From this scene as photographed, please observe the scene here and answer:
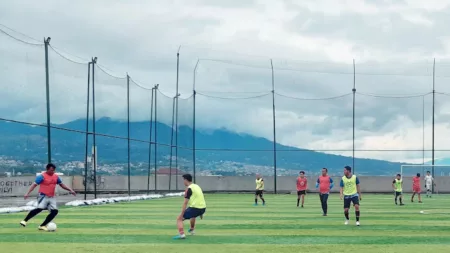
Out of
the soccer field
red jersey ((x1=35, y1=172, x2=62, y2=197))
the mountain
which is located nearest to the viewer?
the soccer field

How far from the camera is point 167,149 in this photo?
191 ft

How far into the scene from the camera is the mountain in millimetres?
45562

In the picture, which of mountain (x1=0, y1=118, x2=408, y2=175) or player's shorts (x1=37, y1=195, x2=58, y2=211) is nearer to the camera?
player's shorts (x1=37, y1=195, x2=58, y2=211)

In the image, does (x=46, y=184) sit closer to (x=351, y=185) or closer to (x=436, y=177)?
(x=351, y=185)

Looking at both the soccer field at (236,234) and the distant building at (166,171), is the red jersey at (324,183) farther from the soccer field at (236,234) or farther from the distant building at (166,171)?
the distant building at (166,171)

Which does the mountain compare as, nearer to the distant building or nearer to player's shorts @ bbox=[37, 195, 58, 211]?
the distant building

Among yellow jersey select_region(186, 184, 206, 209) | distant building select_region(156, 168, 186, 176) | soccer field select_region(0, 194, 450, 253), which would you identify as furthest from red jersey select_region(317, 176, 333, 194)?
distant building select_region(156, 168, 186, 176)

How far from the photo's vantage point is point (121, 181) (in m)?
61.5

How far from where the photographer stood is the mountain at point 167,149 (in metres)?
45.6

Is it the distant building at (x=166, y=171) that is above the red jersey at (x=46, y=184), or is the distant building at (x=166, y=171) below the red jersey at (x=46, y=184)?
below

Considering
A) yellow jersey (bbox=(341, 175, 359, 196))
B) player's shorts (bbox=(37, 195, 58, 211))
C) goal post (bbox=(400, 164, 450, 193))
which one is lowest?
goal post (bbox=(400, 164, 450, 193))

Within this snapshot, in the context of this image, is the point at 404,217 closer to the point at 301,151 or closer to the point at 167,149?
the point at 167,149

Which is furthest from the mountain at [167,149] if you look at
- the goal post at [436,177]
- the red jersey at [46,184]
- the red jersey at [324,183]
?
the red jersey at [46,184]

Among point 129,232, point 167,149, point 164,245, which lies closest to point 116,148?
point 167,149
